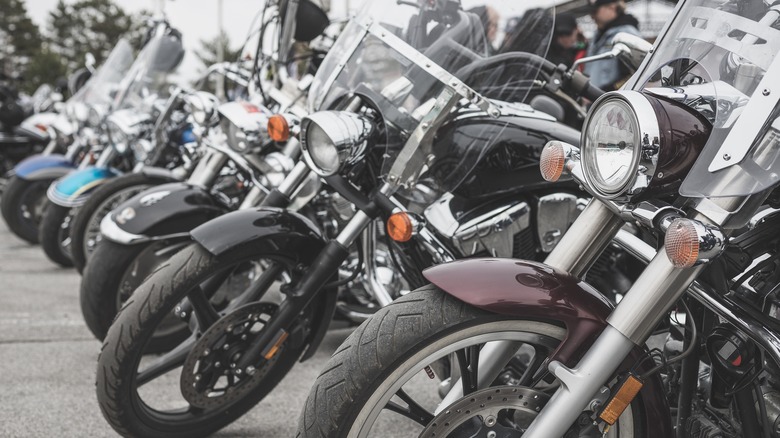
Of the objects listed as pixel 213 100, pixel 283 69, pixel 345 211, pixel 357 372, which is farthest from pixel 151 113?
pixel 357 372

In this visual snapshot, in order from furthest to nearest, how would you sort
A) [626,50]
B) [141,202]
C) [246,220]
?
[141,202]
[246,220]
[626,50]

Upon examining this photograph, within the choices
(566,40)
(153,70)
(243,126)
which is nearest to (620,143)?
(243,126)

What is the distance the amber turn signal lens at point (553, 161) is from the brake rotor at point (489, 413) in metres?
0.52

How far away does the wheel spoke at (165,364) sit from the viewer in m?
2.62

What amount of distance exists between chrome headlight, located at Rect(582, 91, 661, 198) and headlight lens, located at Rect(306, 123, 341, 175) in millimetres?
938

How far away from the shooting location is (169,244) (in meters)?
3.47

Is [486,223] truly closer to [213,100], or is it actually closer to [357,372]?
[357,372]

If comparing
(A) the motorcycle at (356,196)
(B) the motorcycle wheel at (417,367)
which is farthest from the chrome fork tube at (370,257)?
(B) the motorcycle wheel at (417,367)

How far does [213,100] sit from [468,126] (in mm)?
2027

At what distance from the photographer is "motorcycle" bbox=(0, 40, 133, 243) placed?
640 cm

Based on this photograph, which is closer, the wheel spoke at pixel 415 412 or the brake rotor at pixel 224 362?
the wheel spoke at pixel 415 412

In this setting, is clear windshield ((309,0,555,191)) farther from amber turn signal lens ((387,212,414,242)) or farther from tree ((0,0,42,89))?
tree ((0,0,42,89))

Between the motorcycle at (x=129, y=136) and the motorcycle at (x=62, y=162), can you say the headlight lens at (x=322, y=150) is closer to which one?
the motorcycle at (x=129, y=136)

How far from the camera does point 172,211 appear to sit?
3215mm
